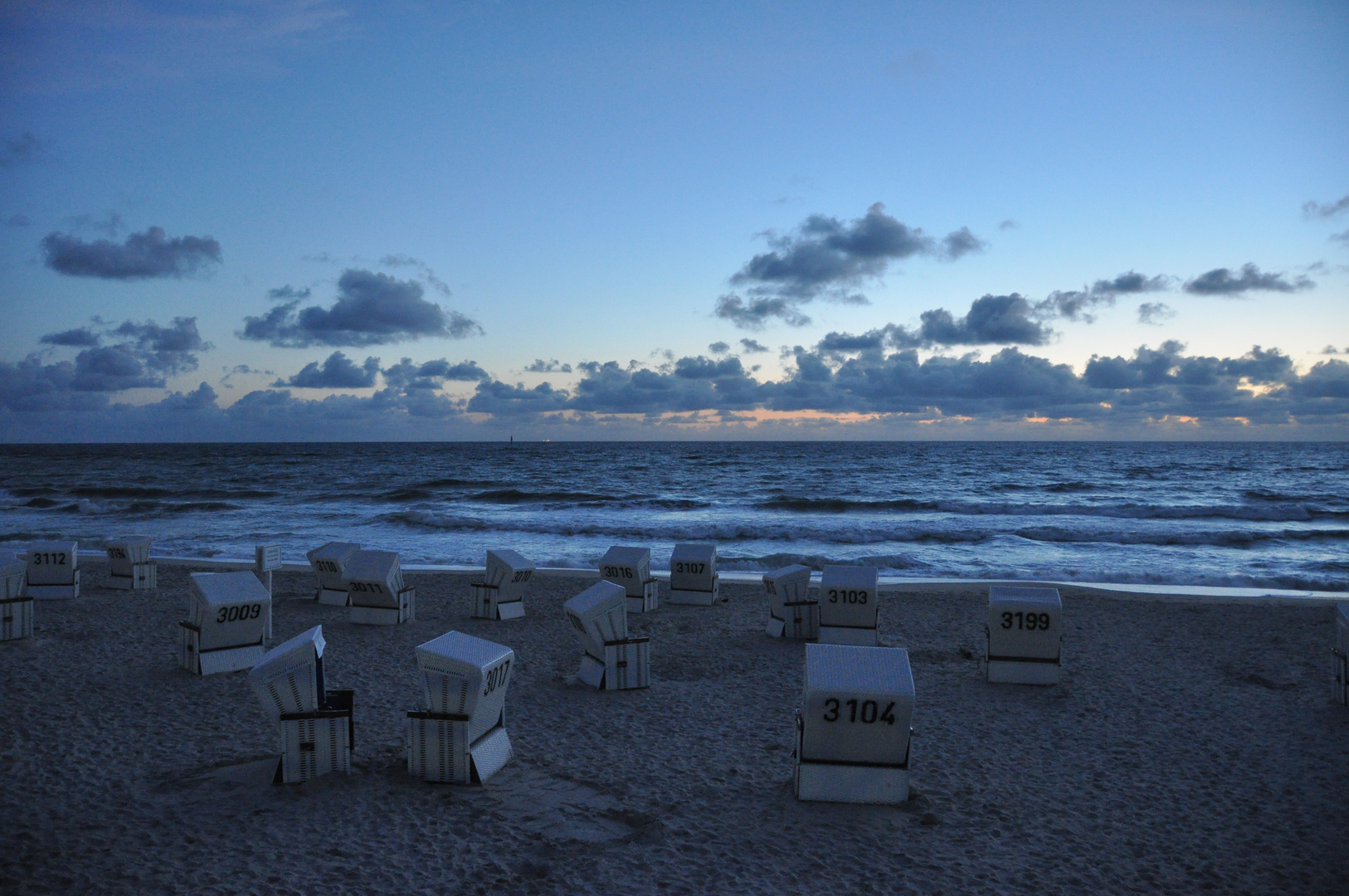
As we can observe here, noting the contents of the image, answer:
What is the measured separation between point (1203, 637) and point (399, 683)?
10.6m

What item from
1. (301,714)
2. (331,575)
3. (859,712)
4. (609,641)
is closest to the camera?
(859,712)

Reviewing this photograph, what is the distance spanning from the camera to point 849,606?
397 inches

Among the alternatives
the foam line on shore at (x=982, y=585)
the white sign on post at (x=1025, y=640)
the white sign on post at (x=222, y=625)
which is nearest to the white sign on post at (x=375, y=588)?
the white sign on post at (x=222, y=625)

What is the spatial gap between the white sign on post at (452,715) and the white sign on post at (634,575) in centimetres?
667

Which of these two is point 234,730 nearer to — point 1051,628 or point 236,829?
point 236,829

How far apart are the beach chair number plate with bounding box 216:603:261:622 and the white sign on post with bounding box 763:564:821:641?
20.6 ft

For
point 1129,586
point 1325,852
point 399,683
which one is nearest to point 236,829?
point 399,683

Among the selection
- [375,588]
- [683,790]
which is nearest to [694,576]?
[375,588]

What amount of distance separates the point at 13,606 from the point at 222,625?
3.71 m

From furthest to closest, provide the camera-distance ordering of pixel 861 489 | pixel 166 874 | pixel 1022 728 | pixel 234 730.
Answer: pixel 861 489
pixel 1022 728
pixel 234 730
pixel 166 874

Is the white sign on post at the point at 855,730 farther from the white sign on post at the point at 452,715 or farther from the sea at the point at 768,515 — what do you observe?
the sea at the point at 768,515

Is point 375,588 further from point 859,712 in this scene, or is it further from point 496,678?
point 859,712

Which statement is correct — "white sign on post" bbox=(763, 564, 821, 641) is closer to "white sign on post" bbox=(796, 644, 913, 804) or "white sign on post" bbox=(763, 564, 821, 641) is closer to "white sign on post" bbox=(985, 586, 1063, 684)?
"white sign on post" bbox=(985, 586, 1063, 684)

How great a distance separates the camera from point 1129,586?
15570mm
